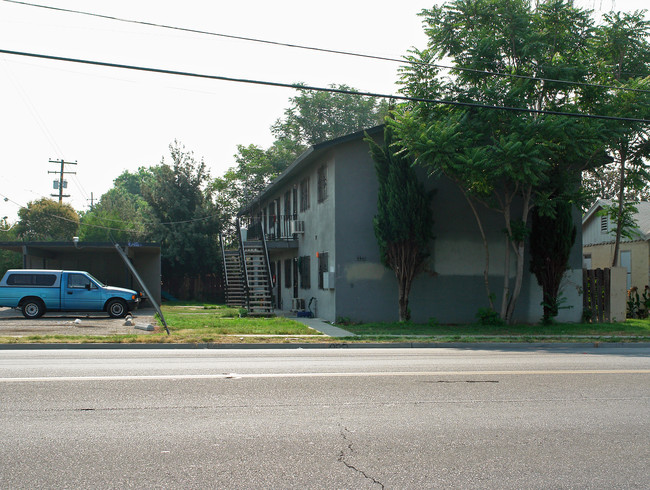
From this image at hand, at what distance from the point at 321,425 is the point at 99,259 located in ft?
110

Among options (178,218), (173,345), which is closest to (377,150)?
(173,345)

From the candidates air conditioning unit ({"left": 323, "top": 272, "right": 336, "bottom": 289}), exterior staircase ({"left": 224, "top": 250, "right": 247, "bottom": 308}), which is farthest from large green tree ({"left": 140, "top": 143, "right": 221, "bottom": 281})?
air conditioning unit ({"left": 323, "top": 272, "right": 336, "bottom": 289})

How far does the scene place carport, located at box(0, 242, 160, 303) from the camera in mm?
28586

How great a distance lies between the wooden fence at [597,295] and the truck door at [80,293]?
58.0 feet

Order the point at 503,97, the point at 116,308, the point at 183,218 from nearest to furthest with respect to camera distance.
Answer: the point at 503,97
the point at 116,308
the point at 183,218

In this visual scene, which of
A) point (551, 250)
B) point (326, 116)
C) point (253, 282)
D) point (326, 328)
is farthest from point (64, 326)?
point (326, 116)

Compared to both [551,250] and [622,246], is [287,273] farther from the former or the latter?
[622,246]

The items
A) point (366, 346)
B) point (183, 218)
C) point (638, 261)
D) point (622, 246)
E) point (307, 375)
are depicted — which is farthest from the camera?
point (183, 218)

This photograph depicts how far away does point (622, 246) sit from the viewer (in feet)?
104

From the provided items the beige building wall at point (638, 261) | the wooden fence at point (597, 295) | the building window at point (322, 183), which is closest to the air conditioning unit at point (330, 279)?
the building window at point (322, 183)

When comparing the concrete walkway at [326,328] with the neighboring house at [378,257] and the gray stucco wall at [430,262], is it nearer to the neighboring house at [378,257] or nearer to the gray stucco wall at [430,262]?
the neighboring house at [378,257]

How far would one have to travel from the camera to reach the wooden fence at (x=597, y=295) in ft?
73.0

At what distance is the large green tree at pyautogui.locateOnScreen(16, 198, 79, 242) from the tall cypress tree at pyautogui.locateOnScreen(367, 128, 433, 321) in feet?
146

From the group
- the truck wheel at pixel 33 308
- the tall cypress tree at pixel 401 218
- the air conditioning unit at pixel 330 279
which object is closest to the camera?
the tall cypress tree at pixel 401 218
